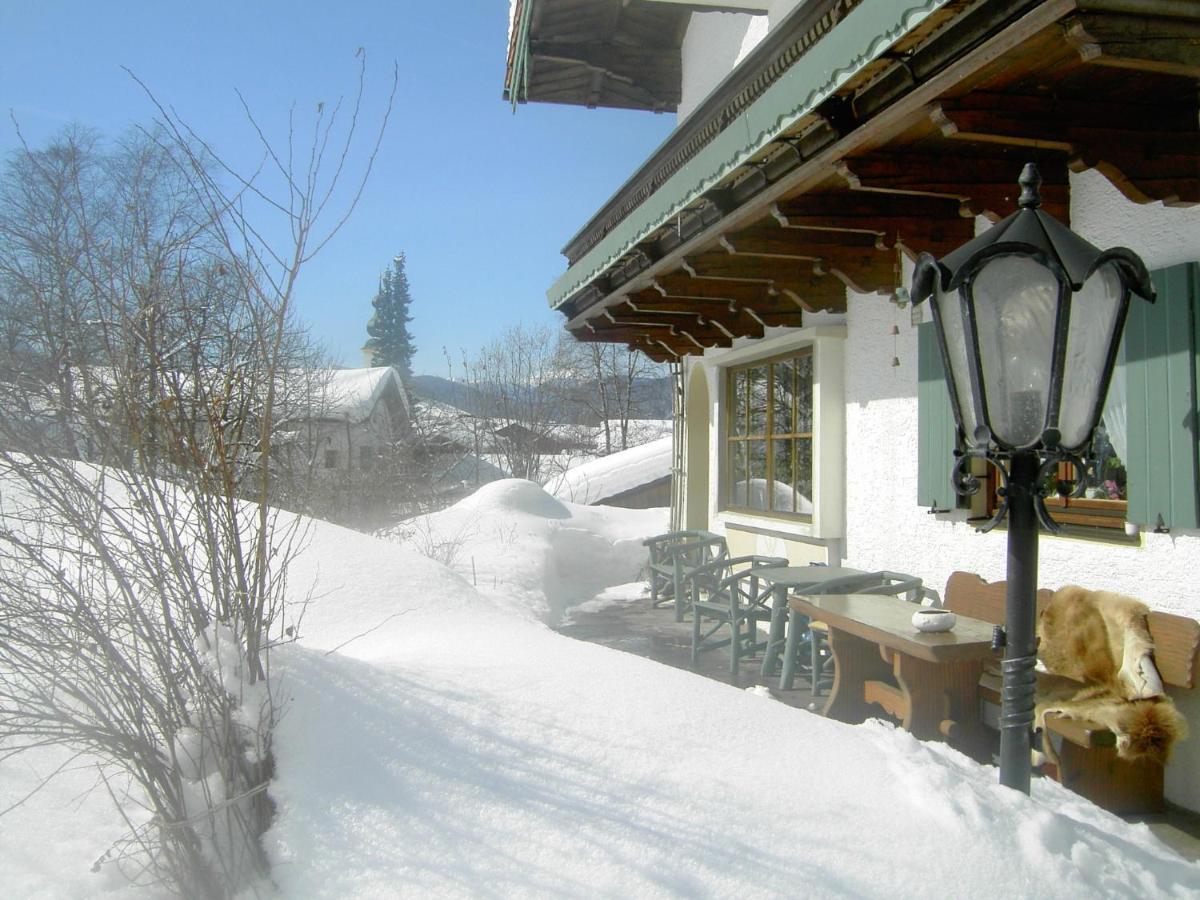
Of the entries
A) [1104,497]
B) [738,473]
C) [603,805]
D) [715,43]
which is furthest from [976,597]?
[715,43]

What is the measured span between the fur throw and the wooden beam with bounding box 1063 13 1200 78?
1888 millimetres

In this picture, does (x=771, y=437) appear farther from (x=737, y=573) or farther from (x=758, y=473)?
(x=737, y=573)

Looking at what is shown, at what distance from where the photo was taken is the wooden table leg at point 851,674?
4.26 m

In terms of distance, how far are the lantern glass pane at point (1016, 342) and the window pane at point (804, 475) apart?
12.7 feet

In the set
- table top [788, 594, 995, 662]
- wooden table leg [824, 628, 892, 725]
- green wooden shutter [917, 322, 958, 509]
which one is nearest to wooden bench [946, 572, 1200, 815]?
table top [788, 594, 995, 662]

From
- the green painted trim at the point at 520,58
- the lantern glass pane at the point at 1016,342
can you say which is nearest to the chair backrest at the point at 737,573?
the lantern glass pane at the point at 1016,342

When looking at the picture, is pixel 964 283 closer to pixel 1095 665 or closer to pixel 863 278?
pixel 1095 665

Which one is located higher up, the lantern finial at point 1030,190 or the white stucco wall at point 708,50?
the white stucco wall at point 708,50

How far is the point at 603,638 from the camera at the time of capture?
6312mm

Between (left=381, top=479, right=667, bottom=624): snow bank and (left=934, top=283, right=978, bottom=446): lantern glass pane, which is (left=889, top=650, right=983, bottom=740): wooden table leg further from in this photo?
(left=381, top=479, right=667, bottom=624): snow bank

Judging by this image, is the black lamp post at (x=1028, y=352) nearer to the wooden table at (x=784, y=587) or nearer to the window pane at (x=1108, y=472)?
the window pane at (x=1108, y=472)

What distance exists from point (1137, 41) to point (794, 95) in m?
1.00

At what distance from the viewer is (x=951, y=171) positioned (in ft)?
10.6

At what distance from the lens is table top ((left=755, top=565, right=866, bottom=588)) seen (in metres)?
4.67
